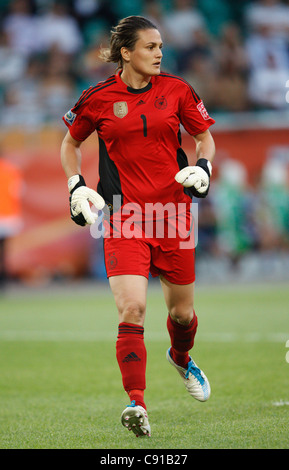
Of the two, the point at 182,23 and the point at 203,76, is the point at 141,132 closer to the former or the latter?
the point at 203,76

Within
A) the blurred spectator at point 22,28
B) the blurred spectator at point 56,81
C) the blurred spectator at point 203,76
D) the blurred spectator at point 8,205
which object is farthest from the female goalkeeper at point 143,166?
the blurred spectator at point 22,28

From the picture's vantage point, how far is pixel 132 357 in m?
4.55

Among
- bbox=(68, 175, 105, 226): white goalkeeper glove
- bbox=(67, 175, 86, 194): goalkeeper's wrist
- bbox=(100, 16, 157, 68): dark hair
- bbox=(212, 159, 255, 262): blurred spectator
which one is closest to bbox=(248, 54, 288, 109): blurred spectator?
bbox=(212, 159, 255, 262): blurred spectator

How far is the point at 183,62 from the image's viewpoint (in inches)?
709

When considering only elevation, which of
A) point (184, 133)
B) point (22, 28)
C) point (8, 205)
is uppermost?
point (22, 28)

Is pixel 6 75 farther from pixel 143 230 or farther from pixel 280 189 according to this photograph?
pixel 143 230

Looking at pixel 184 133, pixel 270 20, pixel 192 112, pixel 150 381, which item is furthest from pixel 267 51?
pixel 192 112

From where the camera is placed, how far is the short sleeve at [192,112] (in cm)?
502

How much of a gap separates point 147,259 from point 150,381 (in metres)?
1.99

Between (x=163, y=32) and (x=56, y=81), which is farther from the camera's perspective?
(x=163, y=32)

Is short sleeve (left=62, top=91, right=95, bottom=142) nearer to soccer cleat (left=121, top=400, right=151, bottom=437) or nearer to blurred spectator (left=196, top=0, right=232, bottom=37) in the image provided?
soccer cleat (left=121, top=400, right=151, bottom=437)

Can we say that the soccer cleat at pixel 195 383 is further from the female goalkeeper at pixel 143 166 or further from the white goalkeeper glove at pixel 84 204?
the white goalkeeper glove at pixel 84 204

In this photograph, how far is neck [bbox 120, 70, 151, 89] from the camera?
4995mm

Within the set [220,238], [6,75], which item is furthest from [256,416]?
[6,75]
